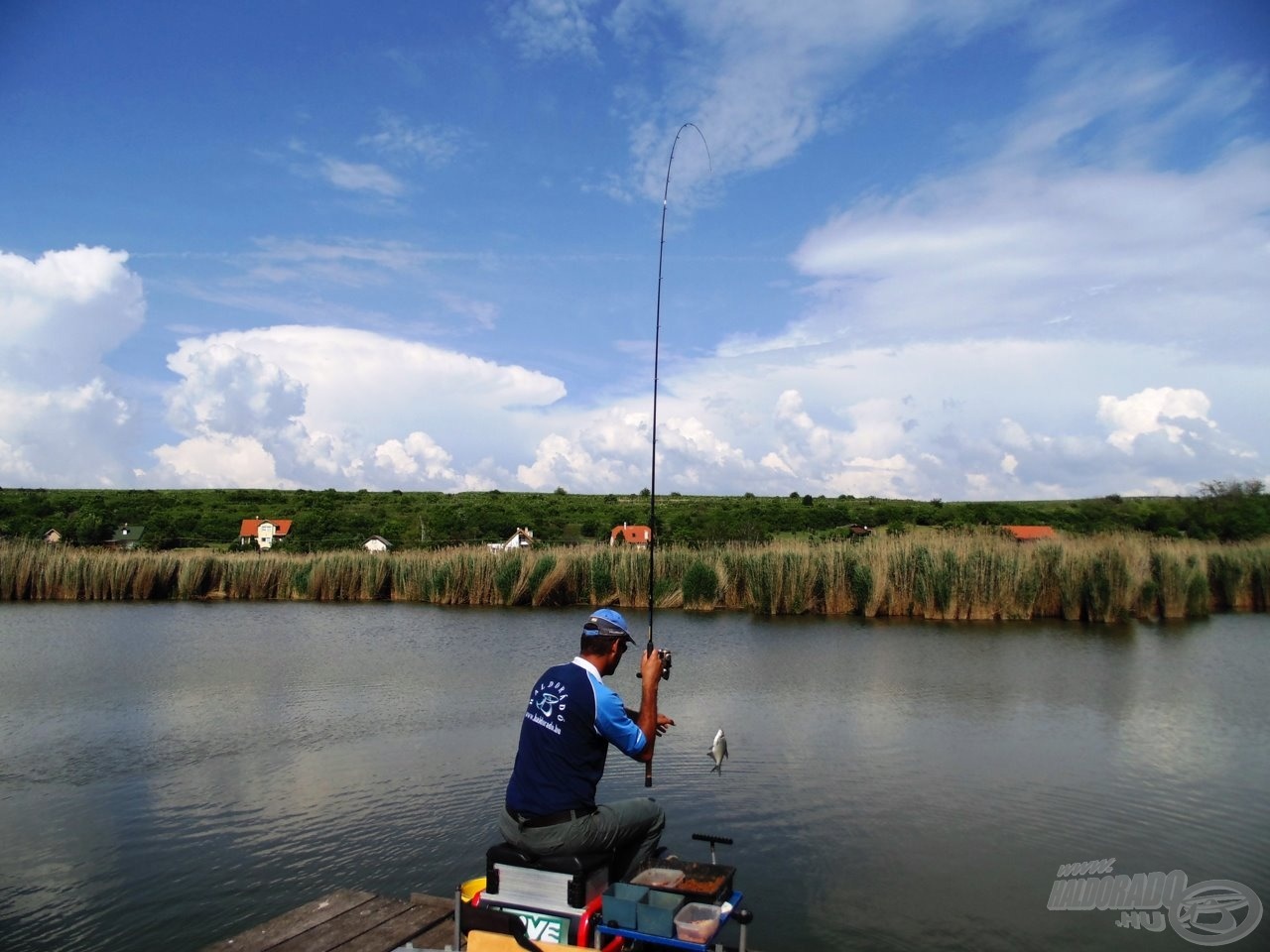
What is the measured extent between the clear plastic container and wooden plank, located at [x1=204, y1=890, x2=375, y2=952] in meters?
2.11

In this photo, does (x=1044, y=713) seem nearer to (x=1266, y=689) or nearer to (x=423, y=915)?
(x=1266, y=689)

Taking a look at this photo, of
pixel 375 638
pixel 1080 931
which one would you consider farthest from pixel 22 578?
pixel 1080 931

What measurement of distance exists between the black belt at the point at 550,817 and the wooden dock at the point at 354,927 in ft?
2.58

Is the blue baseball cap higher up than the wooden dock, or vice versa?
the blue baseball cap

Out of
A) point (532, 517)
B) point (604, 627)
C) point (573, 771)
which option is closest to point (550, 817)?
point (573, 771)

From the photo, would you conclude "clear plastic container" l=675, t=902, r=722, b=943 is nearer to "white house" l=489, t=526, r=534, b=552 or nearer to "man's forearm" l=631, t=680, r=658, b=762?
"man's forearm" l=631, t=680, r=658, b=762

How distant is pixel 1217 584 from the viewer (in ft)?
76.6

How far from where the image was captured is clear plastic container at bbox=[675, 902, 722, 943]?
164 inches

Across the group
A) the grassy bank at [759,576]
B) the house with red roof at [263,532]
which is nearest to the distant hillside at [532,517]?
the house with red roof at [263,532]

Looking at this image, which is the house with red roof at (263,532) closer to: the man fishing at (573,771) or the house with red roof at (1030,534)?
the house with red roof at (1030,534)

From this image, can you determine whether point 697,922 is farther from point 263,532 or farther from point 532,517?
point 532,517

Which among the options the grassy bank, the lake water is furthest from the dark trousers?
the grassy bank

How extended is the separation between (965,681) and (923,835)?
6.63 meters

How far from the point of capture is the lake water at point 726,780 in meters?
6.13
